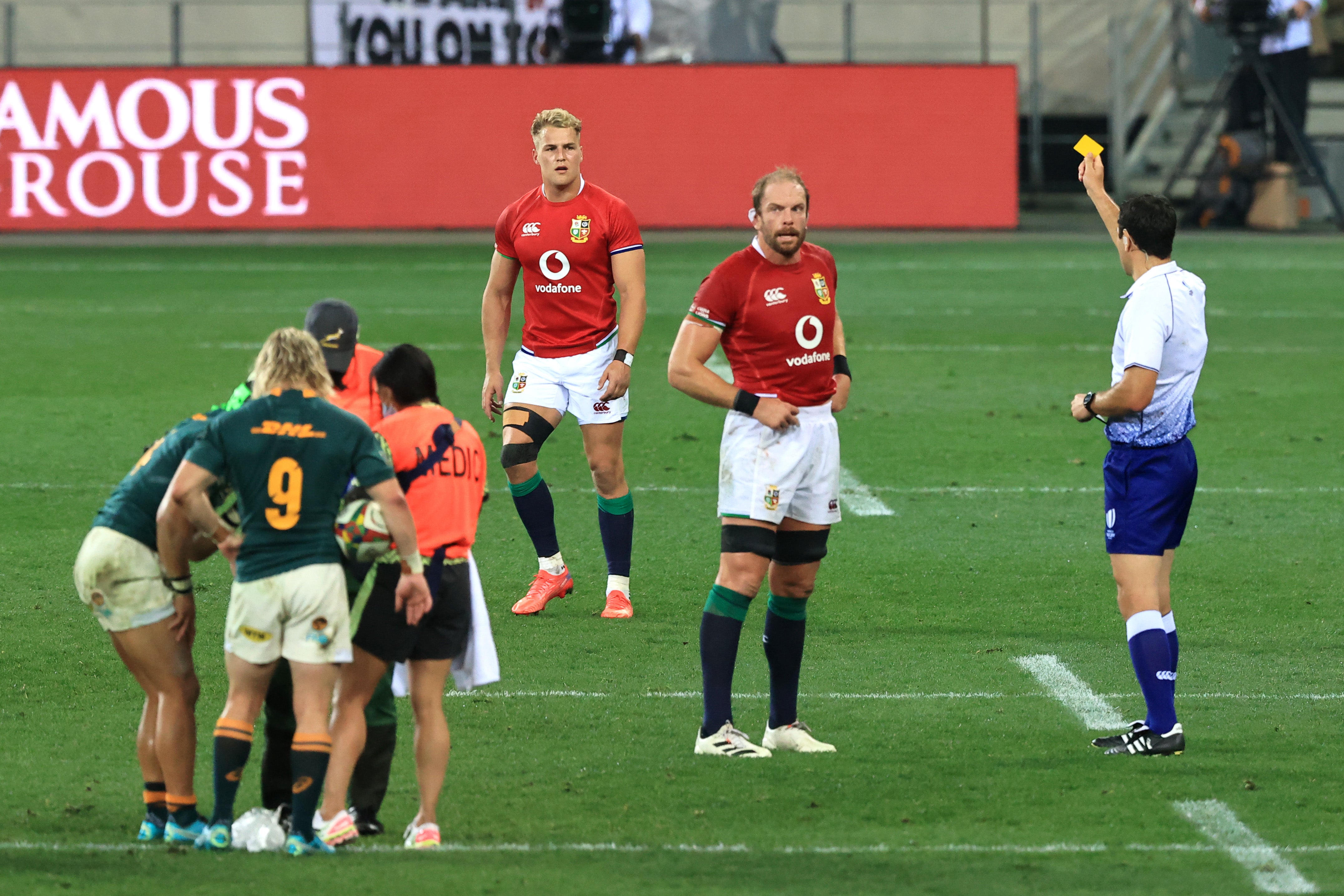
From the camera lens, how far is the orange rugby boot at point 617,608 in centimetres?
875

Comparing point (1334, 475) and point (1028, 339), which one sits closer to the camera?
point (1334, 475)

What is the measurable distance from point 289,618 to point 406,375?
0.81m

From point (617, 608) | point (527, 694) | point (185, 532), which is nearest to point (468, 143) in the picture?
point (617, 608)

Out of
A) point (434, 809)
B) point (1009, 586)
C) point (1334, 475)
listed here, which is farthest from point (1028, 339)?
point (434, 809)

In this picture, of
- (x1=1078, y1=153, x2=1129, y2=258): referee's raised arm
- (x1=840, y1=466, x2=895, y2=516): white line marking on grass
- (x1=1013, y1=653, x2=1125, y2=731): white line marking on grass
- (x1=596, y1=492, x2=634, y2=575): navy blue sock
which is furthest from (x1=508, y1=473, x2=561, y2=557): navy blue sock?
(x1=1078, y1=153, x2=1129, y2=258): referee's raised arm

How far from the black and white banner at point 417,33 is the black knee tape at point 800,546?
24.7 metres

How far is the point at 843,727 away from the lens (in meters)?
7.02

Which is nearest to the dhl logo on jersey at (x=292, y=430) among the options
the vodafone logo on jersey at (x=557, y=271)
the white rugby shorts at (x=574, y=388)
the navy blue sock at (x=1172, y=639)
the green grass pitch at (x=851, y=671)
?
the green grass pitch at (x=851, y=671)

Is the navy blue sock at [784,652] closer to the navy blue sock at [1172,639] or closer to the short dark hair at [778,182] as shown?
the navy blue sock at [1172,639]

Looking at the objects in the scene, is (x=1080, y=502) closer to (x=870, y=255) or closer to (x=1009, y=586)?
(x=1009, y=586)

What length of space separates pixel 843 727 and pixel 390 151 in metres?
23.3

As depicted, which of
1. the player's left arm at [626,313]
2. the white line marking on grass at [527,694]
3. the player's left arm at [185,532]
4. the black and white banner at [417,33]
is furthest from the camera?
the black and white banner at [417,33]

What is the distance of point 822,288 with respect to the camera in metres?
6.60

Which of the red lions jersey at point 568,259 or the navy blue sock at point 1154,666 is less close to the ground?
the red lions jersey at point 568,259
